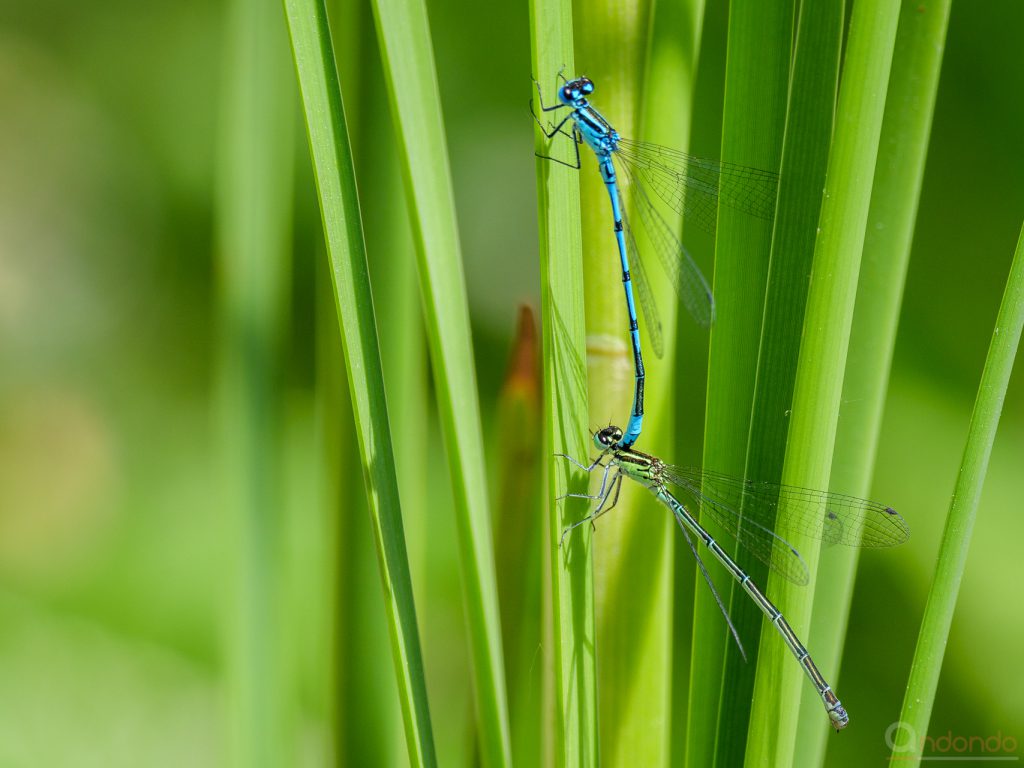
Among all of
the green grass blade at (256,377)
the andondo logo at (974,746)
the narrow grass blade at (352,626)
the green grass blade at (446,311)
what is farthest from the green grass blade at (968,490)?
the andondo logo at (974,746)

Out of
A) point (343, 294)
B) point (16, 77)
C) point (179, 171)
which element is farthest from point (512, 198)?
point (343, 294)

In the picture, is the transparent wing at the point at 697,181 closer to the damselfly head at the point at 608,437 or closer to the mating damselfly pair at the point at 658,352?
the mating damselfly pair at the point at 658,352

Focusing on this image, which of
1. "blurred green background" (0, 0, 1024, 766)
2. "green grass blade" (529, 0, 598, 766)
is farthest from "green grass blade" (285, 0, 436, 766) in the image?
"blurred green background" (0, 0, 1024, 766)

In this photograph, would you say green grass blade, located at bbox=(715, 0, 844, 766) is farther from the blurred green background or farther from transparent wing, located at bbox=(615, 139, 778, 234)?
the blurred green background

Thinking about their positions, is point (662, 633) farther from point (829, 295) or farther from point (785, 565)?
point (829, 295)

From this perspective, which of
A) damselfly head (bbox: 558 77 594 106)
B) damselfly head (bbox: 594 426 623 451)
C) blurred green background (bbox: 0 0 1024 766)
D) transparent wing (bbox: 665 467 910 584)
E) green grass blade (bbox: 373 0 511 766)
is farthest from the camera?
Answer: blurred green background (bbox: 0 0 1024 766)

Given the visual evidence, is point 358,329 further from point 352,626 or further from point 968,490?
point 968,490
